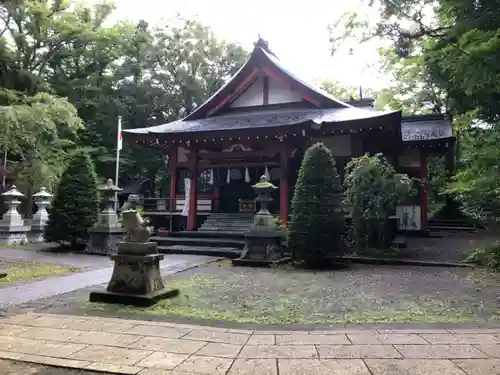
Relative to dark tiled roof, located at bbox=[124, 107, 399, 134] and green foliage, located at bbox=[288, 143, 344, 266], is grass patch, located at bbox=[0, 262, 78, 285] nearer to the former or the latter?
green foliage, located at bbox=[288, 143, 344, 266]

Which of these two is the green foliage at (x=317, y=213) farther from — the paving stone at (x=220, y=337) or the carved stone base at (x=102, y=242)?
the carved stone base at (x=102, y=242)

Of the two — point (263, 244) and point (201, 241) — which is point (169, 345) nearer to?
point (263, 244)

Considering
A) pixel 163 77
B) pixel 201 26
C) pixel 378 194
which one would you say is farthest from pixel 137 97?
pixel 378 194

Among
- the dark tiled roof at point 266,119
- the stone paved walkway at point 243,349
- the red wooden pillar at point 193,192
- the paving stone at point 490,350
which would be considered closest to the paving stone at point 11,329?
the stone paved walkway at point 243,349

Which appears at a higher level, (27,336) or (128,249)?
(128,249)

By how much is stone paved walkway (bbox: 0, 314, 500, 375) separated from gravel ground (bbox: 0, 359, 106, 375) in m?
0.06

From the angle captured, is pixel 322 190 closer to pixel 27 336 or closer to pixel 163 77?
pixel 27 336

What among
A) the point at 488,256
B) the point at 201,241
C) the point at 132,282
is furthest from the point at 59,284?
the point at 488,256

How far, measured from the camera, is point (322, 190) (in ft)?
30.3

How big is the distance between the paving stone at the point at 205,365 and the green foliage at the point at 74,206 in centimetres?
996

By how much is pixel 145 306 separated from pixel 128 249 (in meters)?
0.93

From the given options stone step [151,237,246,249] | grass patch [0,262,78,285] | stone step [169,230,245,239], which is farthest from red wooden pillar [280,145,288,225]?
grass patch [0,262,78,285]

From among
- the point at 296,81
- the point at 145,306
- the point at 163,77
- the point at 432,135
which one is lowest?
the point at 145,306

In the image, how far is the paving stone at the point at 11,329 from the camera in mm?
4184
